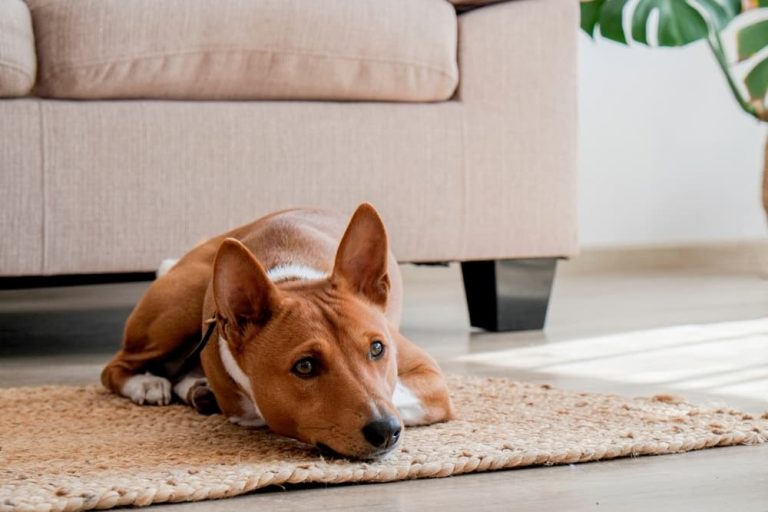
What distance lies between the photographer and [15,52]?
2.29 m

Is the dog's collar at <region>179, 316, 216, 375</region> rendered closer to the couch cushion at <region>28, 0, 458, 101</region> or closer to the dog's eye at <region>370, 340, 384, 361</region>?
the dog's eye at <region>370, 340, 384, 361</region>

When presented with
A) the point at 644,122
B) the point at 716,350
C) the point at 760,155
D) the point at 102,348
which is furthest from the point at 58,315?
the point at 760,155

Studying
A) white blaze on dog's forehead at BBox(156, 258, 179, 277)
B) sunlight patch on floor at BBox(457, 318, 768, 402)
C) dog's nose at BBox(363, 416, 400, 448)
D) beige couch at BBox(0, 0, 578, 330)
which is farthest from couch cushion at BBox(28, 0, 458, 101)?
A: dog's nose at BBox(363, 416, 400, 448)

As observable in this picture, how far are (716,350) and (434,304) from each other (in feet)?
3.51

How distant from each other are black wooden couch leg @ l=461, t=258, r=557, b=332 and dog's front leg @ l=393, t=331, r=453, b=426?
980 mm

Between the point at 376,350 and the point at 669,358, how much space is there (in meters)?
1.00

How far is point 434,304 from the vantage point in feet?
11.1

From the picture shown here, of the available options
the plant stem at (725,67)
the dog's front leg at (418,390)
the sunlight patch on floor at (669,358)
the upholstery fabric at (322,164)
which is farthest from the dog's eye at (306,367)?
the plant stem at (725,67)

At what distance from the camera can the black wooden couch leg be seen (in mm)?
2730

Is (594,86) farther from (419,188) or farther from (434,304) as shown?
(419,188)

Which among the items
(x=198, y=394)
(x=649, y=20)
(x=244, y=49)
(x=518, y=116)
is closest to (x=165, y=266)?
(x=198, y=394)

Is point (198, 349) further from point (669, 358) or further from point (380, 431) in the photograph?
point (669, 358)

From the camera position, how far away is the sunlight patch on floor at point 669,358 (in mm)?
2102

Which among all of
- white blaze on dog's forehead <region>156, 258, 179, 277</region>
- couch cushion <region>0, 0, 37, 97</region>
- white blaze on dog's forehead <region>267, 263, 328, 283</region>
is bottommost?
white blaze on dog's forehead <region>156, 258, 179, 277</region>
